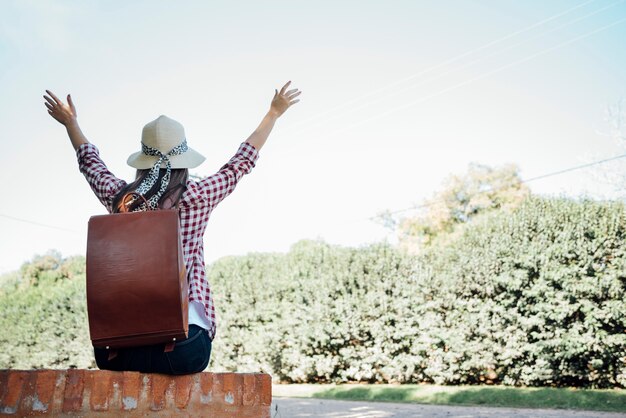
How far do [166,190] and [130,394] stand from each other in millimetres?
779

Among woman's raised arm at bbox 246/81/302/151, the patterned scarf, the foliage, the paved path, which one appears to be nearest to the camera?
the patterned scarf

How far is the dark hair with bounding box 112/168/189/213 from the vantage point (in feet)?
7.34

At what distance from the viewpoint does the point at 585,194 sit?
1139 centimetres

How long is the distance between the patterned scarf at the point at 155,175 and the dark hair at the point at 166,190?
14 mm

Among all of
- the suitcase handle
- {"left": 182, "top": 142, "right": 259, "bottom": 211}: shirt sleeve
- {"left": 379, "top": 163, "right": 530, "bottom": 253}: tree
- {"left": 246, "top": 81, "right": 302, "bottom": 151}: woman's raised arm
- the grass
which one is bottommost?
the grass

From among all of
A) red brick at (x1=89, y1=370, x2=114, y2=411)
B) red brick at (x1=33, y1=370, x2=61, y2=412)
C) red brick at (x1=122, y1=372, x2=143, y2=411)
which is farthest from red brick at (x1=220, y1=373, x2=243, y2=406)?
red brick at (x1=33, y1=370, x2=61, y2=412)

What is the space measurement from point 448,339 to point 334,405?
3043mm

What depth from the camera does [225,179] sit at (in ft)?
8.11

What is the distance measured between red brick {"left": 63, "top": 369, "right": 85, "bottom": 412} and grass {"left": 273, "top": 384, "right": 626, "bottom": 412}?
8.77 meters

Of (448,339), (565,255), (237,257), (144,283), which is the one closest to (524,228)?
(565,255)

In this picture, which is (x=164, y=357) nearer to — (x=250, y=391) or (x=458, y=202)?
(x=250, y=391)

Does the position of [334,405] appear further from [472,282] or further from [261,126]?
[261,126]

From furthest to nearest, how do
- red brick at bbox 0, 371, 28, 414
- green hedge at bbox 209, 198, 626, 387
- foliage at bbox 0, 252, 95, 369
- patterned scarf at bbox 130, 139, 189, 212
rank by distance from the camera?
1. foliage at bbox 0, 252, 95, 369
2. green hedge at bbox 209, 198, 626, 387
3. patterned scarf at bbox 130, 139, 189, 212
4. red brick at bbox 0, 371, 28, 414

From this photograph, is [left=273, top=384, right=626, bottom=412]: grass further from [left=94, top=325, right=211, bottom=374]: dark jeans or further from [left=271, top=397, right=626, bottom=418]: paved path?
[left=94, top=325, right=211, bottom=374]: dark jeans
